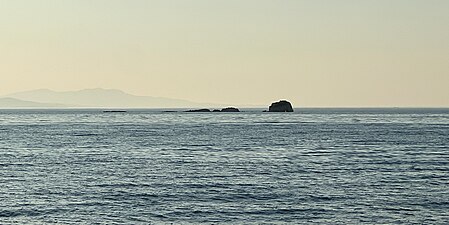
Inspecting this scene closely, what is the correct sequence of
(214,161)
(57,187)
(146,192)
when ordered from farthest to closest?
(214,161)
(57,187)
(146,192)

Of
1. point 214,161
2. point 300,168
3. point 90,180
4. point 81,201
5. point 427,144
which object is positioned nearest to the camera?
point 81,201

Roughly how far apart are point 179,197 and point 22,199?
30.9 feet

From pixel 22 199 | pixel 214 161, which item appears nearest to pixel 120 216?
pixel 22 199

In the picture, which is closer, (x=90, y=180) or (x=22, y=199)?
(x=22, y=199)

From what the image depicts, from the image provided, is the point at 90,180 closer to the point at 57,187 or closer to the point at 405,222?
the point at 57,187

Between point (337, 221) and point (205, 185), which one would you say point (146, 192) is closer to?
point (205, 185)

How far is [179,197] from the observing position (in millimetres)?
40375

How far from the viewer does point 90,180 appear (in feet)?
161

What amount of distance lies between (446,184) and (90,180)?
25263mm

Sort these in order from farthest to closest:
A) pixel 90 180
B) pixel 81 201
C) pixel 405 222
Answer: pixel 90 180 → pixel 81 201 → pixel 405 222

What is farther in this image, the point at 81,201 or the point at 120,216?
the point at 81,201

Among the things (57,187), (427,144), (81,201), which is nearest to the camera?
(81,201)

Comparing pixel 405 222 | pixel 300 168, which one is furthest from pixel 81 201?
pixel 300 168

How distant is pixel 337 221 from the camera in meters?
33.0
